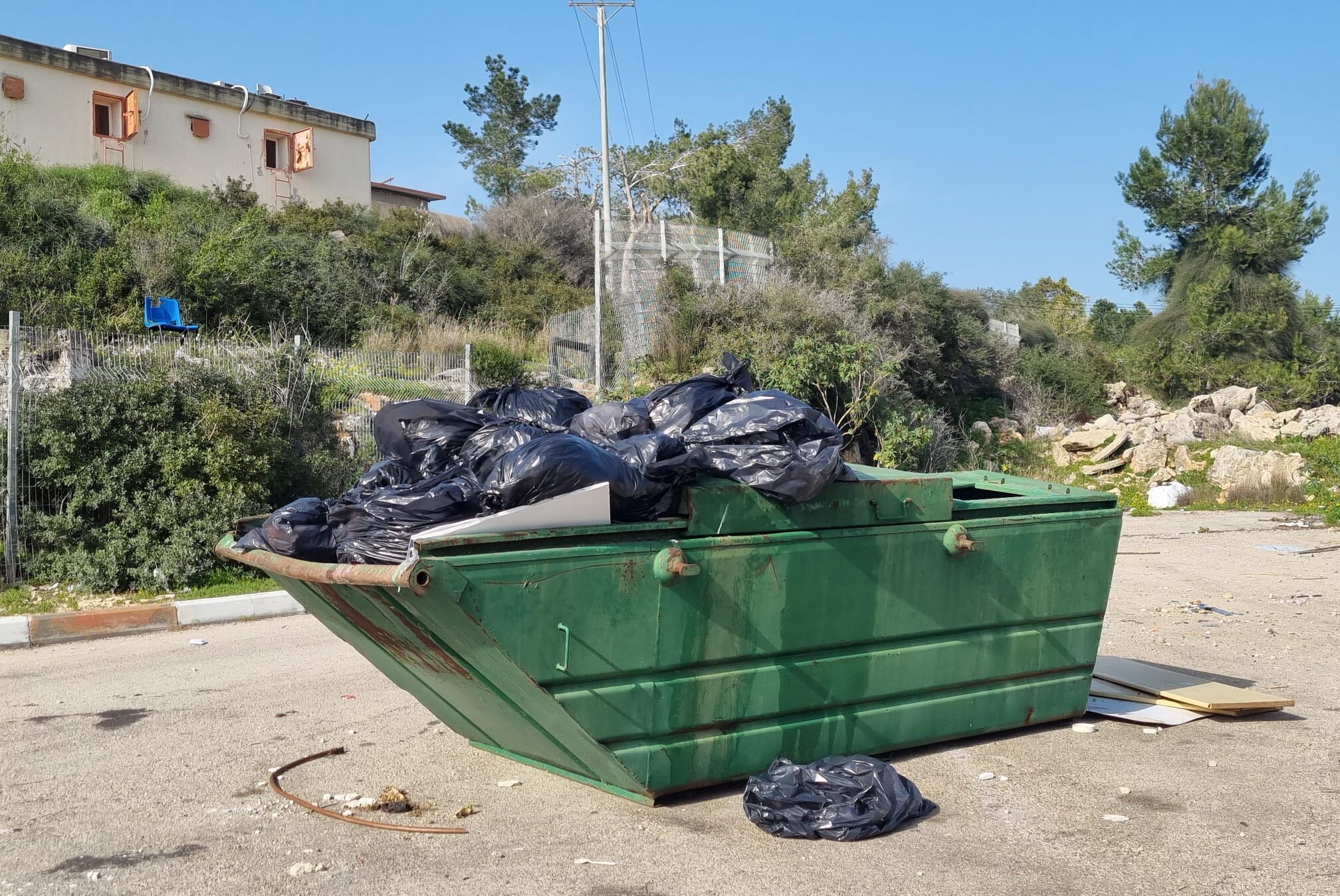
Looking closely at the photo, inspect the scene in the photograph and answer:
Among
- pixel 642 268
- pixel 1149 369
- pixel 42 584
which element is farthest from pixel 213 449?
pixel 1149 369

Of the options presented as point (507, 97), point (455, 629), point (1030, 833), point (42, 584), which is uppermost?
point (507, 97)

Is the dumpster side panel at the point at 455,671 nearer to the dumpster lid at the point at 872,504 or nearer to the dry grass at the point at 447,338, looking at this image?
the dumpster lid at the point at 872,504

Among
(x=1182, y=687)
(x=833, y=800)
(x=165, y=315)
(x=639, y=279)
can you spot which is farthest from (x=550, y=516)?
(x=639, y=279)

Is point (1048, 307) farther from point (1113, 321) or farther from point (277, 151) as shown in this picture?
point (277, 151)

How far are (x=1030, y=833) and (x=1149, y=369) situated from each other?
27.5m

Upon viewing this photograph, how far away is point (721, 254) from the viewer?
20.9 meters

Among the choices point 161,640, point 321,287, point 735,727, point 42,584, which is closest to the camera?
point 735,727

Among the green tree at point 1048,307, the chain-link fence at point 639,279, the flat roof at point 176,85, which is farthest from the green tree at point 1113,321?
the flat roof at point 176,85

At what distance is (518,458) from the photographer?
12.3 feet

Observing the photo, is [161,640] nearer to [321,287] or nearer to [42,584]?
[42,584]

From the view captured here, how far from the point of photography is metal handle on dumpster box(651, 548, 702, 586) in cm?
383

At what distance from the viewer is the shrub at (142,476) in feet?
28.7

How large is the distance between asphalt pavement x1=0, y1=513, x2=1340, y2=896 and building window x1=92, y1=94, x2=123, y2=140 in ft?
79.2

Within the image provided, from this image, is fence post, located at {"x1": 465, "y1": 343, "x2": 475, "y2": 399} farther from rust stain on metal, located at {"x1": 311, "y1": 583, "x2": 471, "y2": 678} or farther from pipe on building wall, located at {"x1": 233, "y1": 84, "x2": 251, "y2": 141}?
pipe on building wall, located at {"x1": 233, "y1": 84, "x2": 251, "y2": 141}
